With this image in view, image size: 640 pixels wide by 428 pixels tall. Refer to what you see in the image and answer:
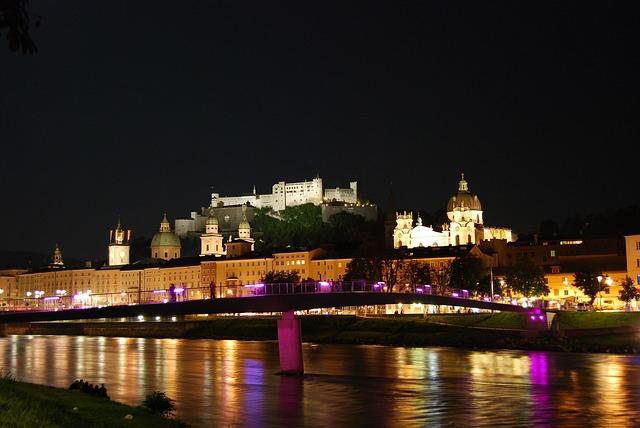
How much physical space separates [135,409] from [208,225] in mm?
139400

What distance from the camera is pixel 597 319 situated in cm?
6384

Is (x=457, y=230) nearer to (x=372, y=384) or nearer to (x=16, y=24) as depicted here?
(x=372, y=384)

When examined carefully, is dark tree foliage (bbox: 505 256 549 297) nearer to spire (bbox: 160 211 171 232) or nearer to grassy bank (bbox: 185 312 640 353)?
grassy bank (bbox: 185 312 640 353)

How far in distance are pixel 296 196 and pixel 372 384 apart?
14136 cm

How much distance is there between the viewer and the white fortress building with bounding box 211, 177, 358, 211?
175 m

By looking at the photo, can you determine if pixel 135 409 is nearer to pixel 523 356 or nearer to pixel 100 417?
pixel 100 417

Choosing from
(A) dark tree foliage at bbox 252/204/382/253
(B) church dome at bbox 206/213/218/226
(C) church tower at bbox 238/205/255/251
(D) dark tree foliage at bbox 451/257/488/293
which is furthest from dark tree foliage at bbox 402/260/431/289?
(B) church dome at bbox 206/213/218/226

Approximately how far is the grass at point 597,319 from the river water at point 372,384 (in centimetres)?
1137

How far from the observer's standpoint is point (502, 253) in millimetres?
113062

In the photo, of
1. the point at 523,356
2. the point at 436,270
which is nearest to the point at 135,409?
the point at 523,356

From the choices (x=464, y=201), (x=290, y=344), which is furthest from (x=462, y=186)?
(x=290, y=344)

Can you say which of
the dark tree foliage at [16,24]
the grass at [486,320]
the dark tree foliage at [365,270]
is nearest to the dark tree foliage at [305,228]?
the dark tree foliage at [365,270]

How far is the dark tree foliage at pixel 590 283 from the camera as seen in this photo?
274 ft

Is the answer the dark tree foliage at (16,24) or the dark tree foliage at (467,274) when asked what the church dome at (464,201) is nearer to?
the dark tree foliage at (467,274)
